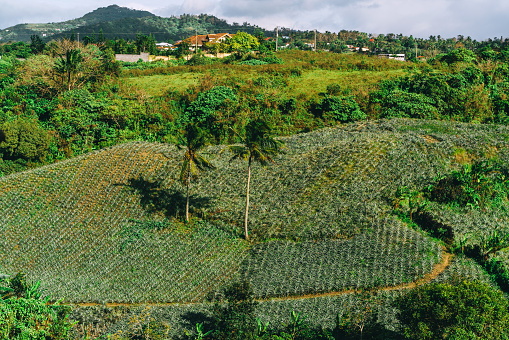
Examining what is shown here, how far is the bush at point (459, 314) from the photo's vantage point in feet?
45.3

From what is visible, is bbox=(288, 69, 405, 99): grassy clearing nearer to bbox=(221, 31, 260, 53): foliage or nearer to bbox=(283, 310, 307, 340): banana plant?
bbox=(221, 31, 260, 53): foliage

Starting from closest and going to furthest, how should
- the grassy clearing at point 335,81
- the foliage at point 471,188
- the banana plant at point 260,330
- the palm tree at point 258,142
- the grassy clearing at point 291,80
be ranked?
the banana plant at point 260,330 < the palm tree at point 258,142 < the foliage at point 471,188 < the grassy clearing at point 335,81 < the grassy clearing at point 291,80

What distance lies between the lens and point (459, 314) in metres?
13.9

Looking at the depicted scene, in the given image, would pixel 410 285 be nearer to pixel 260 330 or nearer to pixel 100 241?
pixel 260 330

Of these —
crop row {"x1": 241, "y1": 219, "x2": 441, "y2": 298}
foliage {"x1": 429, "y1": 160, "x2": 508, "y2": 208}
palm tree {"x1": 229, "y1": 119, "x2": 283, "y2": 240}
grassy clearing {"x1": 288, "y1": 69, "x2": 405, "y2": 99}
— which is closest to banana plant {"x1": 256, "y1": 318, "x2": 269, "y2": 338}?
crop row {"x1": 241, "y1": 219, "x2": 441, "y2": 298}

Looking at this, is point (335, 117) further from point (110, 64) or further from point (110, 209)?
point (110, 64)

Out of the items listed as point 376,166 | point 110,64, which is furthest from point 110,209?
point 110,64

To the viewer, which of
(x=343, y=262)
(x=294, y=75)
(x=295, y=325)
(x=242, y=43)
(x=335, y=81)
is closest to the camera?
(x=295, y=325)

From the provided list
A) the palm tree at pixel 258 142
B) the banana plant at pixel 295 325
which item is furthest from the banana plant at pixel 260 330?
the palm tree at pixel 258 142

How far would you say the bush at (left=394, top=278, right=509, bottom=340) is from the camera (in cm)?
1382

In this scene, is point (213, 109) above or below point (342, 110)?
below

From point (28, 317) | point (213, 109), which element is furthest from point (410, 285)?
point (213, 109)

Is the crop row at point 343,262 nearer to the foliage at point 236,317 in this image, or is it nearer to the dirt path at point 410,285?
the dirt path at point 410,285

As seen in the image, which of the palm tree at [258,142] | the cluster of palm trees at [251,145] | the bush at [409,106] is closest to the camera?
the palm tree at [258,142]
